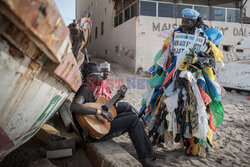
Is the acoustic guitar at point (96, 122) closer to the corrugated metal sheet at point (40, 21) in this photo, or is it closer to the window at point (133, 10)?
the corrugated metal sheet at point (40, 21)

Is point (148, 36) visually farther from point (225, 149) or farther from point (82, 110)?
point (82, 110)

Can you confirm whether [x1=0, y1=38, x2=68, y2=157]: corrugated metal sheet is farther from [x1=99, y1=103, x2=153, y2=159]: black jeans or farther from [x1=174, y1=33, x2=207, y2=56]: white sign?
[x1=174, y1=33, x2=207, y2=56]: white sign

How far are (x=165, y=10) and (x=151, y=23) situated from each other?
130 cm

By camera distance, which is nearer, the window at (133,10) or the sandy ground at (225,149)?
the sandy ground at (225,149)

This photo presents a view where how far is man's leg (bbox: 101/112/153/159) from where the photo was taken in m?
2.43

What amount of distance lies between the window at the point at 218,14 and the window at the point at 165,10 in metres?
2.98

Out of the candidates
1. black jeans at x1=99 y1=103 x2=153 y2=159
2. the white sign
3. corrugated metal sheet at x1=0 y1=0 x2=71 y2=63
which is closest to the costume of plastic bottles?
the white sign

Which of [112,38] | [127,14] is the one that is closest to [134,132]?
[127,14]

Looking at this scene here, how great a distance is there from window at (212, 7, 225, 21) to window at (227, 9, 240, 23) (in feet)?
1.46

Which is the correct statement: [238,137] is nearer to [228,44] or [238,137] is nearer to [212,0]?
[228,44]

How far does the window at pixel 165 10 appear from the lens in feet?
41.1

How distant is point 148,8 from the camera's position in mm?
12359

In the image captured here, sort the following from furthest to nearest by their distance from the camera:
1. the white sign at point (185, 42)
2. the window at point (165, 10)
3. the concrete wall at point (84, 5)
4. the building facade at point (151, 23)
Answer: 1. the concrete wall at point (84, 5)
2. the window at point (165, 10)
3. the building facade at point (151, 23)
4. the white sign at point (185, 42)

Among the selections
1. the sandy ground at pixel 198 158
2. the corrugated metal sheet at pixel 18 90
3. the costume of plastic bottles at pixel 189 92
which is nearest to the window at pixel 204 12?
the sandy ground at pixel 198 158
